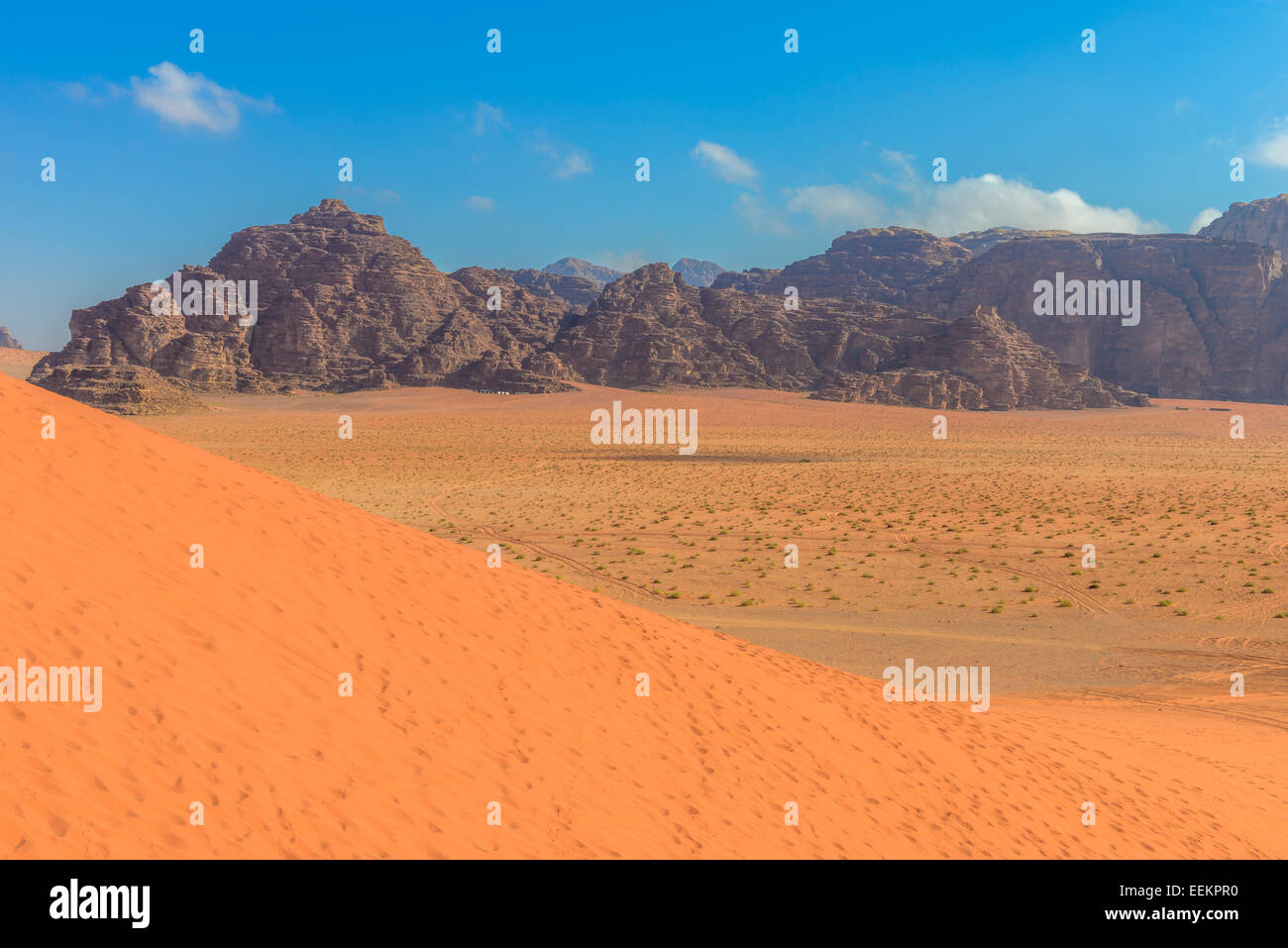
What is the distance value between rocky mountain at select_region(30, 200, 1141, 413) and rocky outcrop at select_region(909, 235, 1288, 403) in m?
14.1

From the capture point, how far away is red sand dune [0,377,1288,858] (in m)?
5.88

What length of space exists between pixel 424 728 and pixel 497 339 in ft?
481

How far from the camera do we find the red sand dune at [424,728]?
5.88 metres

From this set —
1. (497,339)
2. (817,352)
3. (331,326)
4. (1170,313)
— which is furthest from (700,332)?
(1170,313)

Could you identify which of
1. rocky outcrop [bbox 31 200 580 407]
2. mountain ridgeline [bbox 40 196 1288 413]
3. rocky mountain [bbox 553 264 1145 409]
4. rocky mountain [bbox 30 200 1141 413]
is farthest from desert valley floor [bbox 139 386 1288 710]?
rocky outcrop [bbox 31 200 580 407]

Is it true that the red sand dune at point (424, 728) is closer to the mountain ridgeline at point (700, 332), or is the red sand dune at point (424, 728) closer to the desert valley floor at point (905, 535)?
the desert valley floor at point (905, 535)

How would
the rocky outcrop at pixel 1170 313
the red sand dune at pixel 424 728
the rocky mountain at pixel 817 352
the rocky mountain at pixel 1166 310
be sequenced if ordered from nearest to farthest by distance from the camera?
the red sand dune at pixel 424 728
the rocky mountain at pixel 817 352
the rocky outcrop at pixel 1170 313
the rocky mountain at pixel 1166 310

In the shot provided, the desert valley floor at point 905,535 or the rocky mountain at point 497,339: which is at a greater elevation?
the rocky mountain at point 497,339

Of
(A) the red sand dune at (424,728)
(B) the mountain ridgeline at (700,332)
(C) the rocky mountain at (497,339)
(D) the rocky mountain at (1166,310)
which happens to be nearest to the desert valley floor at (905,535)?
(A) the red sand dune at (424,728)

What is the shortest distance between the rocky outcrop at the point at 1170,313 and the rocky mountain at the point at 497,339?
46.2 ft

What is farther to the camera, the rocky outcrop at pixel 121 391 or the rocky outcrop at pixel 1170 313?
the rocky outcrop at pixel 1170 313

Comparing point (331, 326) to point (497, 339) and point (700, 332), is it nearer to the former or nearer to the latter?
point (497, 339)

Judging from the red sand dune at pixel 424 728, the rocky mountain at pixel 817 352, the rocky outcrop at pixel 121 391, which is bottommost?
the red sand dune at pixel 424 728

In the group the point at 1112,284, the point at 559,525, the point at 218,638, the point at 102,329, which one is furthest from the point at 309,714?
the point at 1112,284
